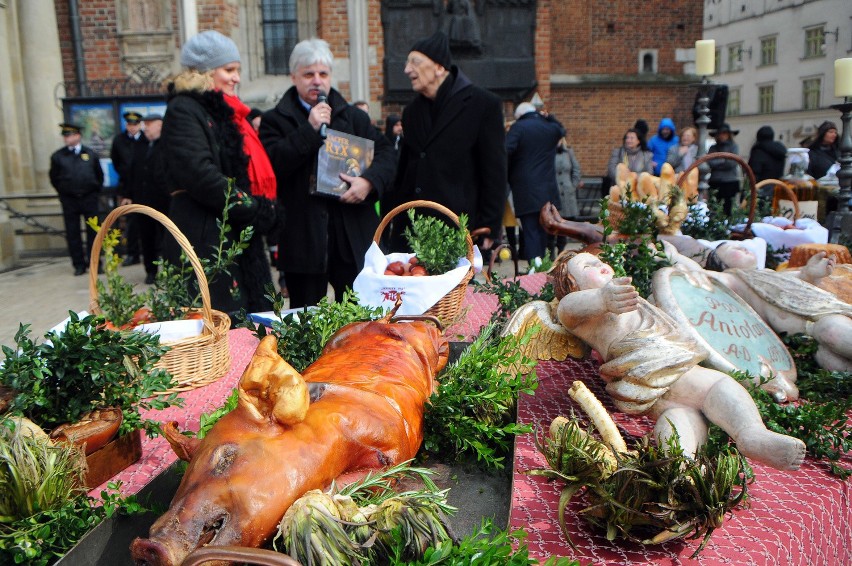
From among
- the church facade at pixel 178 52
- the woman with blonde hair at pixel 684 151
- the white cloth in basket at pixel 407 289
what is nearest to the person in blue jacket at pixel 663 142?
the woman with blonde hair at pixel 684 151

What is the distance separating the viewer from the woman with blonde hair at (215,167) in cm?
289

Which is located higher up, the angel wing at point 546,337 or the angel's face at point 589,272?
the angel's face at point 589,272

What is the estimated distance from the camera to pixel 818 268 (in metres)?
2.18

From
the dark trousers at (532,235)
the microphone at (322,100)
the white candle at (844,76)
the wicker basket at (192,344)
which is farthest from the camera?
the dark trousers at (532,235)

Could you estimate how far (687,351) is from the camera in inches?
62.6

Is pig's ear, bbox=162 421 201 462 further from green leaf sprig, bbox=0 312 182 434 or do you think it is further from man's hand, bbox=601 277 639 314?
man's hand, bbox=601 277 639 314

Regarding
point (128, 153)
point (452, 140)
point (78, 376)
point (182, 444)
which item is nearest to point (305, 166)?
point (452, 140)

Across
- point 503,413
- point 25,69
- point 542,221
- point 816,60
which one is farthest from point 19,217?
point 816,60

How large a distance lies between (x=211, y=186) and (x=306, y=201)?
61cm

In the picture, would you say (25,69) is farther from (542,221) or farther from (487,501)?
(487,501)

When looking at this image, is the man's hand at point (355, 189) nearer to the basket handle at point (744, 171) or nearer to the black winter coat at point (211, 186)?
the black winter coat at point (211, 186)

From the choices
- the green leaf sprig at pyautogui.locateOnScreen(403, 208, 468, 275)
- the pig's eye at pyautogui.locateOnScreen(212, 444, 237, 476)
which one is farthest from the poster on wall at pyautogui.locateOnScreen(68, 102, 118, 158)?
the pig's eye at pyautogui.locateOnScreen(212, 444, 237, 476)

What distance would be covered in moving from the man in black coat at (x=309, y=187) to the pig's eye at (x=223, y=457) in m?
2.33

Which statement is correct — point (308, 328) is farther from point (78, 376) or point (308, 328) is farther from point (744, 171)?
point (744, 171)
